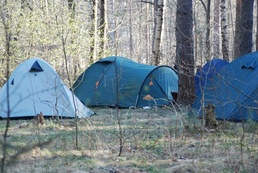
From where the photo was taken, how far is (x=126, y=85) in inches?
497

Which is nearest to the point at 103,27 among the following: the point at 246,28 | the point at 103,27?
the point at 103,27

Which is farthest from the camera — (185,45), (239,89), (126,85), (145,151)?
(126,85)

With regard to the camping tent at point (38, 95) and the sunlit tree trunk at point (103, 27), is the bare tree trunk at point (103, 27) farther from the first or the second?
the camping tent at point (38, 95)

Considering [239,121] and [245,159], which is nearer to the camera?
[245,159]

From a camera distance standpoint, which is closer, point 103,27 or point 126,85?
point 126,85

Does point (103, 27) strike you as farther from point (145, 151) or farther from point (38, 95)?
point (145, 151)

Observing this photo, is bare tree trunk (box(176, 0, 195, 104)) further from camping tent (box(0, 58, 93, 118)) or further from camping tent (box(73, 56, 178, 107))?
camping tent (box(0, 58, 93, 118))

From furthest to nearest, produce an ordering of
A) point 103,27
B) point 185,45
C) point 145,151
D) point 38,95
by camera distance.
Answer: point 103,27 < point 185,45 < point 38,95 < point 145,151

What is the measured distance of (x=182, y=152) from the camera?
19.5 feet

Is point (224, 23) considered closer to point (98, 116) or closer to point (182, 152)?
point (98, 116)

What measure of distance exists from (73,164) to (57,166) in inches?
7.8

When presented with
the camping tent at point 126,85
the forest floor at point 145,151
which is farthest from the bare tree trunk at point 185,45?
the forest floor at point 145,151

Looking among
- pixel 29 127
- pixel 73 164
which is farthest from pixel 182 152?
pixel 29 127

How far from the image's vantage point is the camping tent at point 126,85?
12500mm
